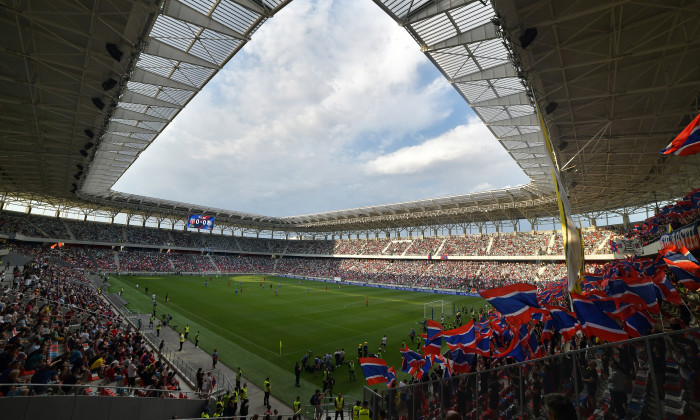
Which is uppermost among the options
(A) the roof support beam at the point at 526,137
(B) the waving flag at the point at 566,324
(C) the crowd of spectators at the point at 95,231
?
(A) the roof support beam at the point at 526,137

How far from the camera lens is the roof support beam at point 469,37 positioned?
44.5 ft

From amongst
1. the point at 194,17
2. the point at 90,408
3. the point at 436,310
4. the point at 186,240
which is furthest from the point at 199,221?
the point at 90,408

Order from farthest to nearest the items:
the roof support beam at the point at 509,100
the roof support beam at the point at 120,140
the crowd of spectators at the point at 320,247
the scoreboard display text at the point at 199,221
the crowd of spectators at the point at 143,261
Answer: the crowd of spectators at the point at 320,247 → the scoreboard display text at the point at 199,221 → the crowd of spectators at the point at 143,261 → the roof support beam at the point at 120,140 → the roof support beam at the point at 509,100

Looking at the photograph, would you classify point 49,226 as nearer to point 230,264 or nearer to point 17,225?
point 17,225

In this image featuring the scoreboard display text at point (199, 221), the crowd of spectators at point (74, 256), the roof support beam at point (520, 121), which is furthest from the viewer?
the scoreboard display text at point (199, 221)

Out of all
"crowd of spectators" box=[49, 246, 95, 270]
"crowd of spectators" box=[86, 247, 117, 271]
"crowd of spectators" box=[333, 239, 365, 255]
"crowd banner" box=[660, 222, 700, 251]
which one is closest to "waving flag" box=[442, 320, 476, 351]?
"crowd banner" box=[660, 222, 700, 251]

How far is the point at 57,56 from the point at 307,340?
68.2 feet

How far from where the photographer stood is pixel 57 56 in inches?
521

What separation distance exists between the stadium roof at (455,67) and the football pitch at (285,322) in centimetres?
1541

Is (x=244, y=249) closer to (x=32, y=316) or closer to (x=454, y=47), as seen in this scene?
(x=32, y=316)

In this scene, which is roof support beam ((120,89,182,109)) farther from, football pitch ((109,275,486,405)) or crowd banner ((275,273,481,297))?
crowd banner ((275,273,481,297))

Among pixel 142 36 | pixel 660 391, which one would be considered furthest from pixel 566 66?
pixel 142 36

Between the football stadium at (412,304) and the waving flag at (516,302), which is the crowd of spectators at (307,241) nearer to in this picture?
the football stadium at (412,304)

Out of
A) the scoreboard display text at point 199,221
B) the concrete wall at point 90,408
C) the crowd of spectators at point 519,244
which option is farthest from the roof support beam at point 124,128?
the crowd of spectators at point 519,244
